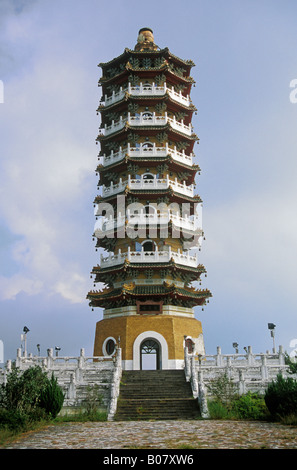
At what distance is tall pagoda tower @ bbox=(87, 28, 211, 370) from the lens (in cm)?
3256

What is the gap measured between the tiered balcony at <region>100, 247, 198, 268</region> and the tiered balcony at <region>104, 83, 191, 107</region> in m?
13.8

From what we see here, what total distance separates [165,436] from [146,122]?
28092 mm

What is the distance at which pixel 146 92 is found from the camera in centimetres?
3866

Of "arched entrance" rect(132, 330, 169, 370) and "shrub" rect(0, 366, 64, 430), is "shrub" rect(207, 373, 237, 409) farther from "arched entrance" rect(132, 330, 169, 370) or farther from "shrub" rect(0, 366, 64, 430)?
"arched entrance" rect(132, 330, 169, 370)

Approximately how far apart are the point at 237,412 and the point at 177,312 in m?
13.6

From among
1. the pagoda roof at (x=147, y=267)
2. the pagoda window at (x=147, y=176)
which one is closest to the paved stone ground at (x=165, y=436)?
the pagoda roof at (x=147, y=267)

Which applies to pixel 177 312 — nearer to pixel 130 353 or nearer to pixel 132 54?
pixel 130 353

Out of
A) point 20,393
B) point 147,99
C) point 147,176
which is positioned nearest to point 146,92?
point 147,99

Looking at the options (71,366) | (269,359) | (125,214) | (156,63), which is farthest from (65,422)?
(156,63)

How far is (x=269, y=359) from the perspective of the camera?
29.1 meters

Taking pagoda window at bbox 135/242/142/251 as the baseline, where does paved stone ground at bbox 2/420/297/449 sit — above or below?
below

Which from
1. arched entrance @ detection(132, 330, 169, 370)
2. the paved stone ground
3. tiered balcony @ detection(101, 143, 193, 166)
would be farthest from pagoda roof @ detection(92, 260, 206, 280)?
the paved stone ground

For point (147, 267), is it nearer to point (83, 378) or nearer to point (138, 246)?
point (138, 246)

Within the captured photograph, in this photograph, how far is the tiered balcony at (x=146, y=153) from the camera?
3666cm
